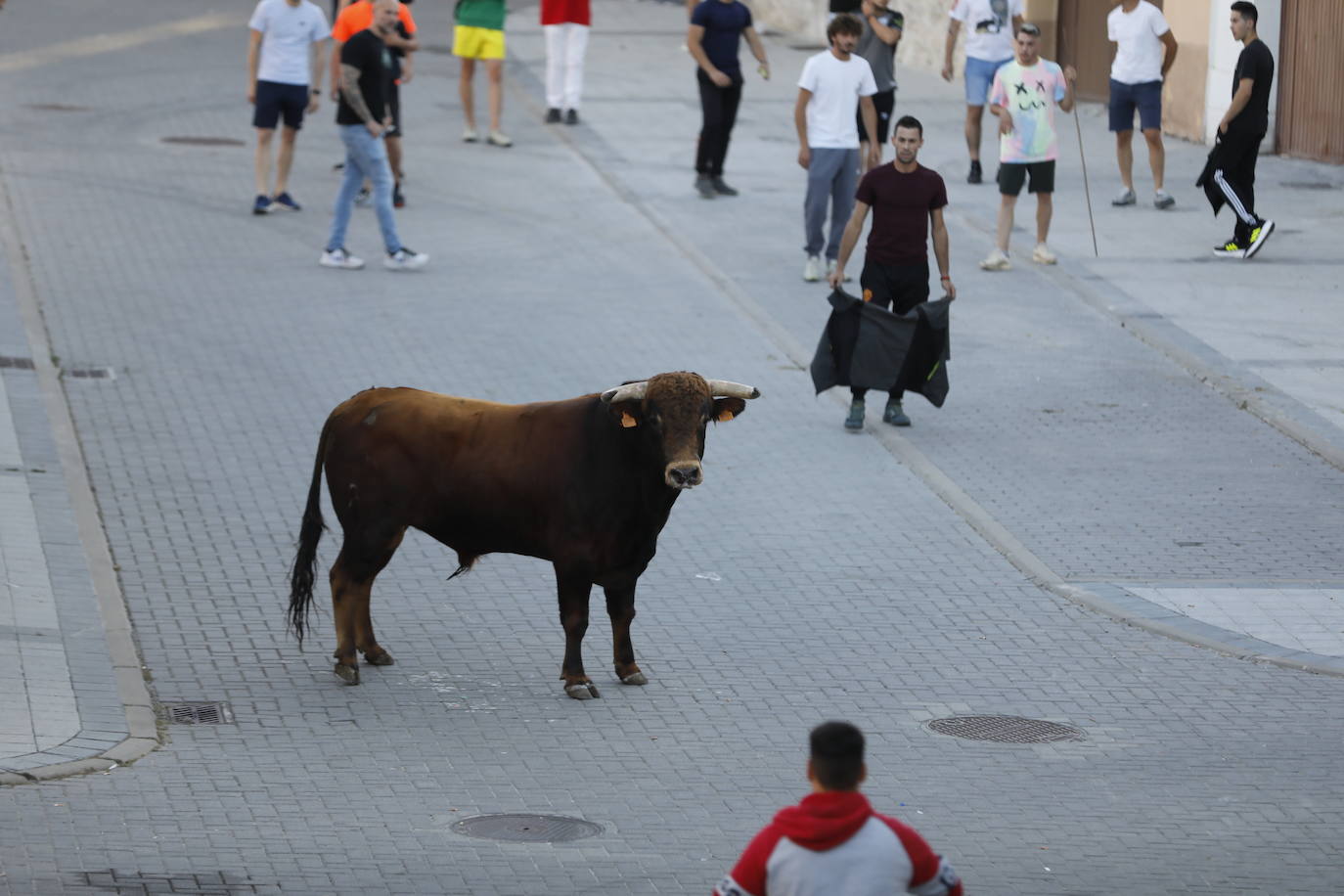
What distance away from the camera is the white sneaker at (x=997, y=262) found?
19.0 meters

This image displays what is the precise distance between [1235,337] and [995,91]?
3.38 metres

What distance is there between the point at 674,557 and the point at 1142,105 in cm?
1133

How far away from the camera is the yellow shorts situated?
23.5 m

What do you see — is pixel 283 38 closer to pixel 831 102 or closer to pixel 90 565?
pixel 831 102

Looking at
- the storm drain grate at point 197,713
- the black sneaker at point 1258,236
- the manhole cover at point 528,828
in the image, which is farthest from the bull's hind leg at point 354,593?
the black sneaker at point 1258,236

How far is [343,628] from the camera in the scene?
32.9ft

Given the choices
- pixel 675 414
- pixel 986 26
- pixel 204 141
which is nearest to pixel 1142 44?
pixel 986 26

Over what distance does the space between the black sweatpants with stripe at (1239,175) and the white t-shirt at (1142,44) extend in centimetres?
260

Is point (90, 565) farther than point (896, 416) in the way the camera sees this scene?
No

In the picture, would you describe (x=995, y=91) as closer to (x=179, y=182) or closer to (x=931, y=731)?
(x=179, y=182)

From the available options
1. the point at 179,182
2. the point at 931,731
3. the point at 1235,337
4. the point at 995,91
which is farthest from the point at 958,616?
the point at 179,182

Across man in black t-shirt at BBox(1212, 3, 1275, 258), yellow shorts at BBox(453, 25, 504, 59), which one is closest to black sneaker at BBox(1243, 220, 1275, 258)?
man in black t-shirt at BBox(1212, 3, 1275, 258)

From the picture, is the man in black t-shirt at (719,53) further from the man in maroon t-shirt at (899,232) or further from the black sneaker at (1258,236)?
the man in maroon t-shirt at (899,232)

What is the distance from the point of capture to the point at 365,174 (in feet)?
59.2
